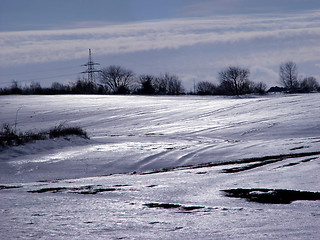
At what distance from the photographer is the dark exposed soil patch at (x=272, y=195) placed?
20.6ft

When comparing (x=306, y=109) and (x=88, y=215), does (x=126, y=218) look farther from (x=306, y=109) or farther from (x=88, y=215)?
(x=306, y=109)

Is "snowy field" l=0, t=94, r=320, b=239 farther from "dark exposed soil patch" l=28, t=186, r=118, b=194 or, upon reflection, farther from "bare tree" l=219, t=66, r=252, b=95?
"bare tree" l=219, t=66, r=252, b=95

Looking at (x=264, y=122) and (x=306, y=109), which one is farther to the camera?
(x=306, y=109)

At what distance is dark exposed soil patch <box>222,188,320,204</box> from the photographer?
6277mm

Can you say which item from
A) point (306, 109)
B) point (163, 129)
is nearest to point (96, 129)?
point (163, 129)

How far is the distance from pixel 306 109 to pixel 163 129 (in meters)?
11.4

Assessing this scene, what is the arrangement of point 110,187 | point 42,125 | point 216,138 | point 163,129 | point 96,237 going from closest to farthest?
point 96,237
point 110,187
point 216,138
point 163,129
point 42,125

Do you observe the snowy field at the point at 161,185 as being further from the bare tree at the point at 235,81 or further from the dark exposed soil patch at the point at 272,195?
the bare tree at the point at 235,81

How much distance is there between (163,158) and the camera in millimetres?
14281

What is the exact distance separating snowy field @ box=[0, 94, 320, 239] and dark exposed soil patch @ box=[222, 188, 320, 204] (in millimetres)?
88

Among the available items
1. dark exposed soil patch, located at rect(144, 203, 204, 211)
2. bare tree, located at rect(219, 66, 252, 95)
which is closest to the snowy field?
dark exposed soil patch, located at rect(144, 203, 204, 211)

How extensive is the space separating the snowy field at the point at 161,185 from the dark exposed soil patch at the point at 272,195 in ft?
0.29

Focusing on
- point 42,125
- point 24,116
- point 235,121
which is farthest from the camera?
point 24,116

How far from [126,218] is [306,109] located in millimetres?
26521
